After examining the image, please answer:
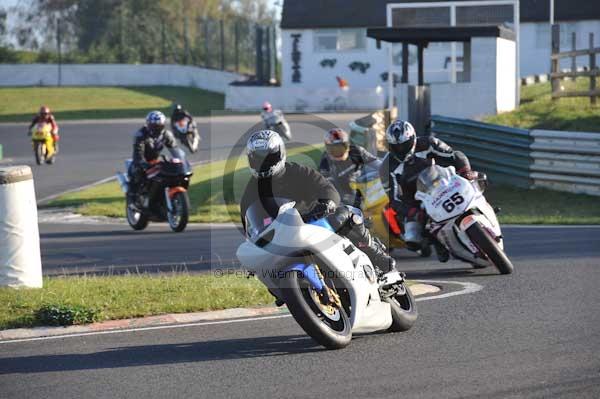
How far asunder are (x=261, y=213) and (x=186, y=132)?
24141mm

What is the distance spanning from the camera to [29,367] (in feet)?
24.4

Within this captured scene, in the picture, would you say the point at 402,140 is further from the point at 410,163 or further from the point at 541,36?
the point at 541,36

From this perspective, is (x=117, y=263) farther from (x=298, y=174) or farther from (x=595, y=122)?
(x=595, y=122)

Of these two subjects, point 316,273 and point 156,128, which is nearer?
point 316,273

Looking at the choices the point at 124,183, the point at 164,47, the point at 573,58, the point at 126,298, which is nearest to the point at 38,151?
the point at 124,183

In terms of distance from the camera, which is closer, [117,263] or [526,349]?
[526,349]

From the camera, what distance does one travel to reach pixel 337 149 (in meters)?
13.3

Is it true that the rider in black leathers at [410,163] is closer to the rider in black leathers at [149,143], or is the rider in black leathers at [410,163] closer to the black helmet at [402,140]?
the black helmet at [402,140]

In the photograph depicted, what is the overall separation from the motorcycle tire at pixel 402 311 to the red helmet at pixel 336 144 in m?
4.95

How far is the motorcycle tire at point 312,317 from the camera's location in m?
7.14

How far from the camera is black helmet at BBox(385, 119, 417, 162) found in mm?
12094

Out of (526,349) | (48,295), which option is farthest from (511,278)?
(48,295)

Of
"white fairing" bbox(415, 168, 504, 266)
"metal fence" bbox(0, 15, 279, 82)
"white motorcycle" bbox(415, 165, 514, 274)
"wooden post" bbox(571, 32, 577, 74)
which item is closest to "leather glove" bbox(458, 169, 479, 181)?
"white motorcycle" bbox(415, 165, 514, 274)

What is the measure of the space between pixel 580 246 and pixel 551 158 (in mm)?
6405
